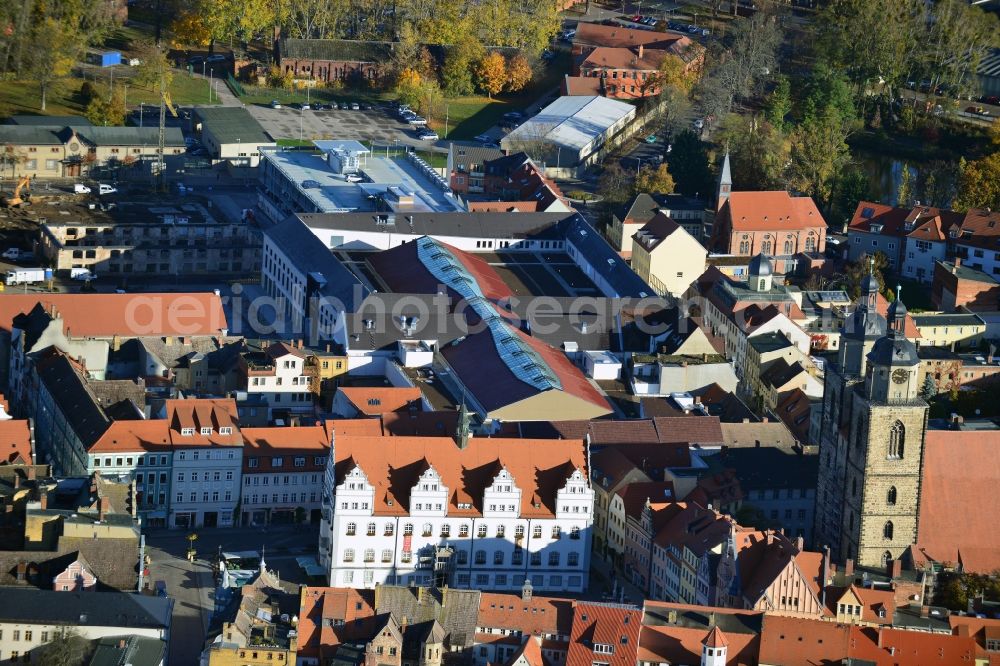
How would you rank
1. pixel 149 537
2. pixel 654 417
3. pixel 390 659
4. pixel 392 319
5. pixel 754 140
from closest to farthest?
pixel 390 659 → pixel 149 537 → pixel 654 417 → pixel 392 319 → pixel 754 140

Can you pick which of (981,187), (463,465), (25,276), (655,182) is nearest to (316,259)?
(25,276)

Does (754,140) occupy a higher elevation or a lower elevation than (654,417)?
higher

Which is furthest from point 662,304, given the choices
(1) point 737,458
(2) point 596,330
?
(1) point 737,458

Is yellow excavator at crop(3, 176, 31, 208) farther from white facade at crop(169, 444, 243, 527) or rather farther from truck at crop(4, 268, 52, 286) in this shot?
white facade at crop(169, 444, 243, 527)

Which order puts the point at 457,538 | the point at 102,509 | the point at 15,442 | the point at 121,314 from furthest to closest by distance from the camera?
the point at 121,314 → the point at 15,442 → the point at 457,538 → the point at 102,509

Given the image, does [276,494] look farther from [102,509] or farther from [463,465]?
[102,509]

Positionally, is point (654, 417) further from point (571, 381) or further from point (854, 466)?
point (854, 466)

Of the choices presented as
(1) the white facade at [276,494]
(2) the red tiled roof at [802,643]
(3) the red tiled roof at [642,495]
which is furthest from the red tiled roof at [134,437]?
(2) the red tiled roof at [802,643]
